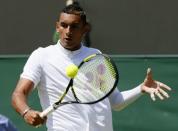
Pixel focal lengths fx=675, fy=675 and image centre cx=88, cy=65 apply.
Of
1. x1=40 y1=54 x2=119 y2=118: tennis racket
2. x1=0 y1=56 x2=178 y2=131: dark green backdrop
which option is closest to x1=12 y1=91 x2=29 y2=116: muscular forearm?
x1=40 y1=54 x2=119 y2=118: tennis racket

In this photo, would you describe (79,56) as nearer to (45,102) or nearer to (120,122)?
(45,102)

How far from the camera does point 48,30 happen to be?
25.7 ft

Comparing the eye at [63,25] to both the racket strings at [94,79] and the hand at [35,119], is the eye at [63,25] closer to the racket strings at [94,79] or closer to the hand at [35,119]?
the racket strings at [94,79]

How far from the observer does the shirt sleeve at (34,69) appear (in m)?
3.99

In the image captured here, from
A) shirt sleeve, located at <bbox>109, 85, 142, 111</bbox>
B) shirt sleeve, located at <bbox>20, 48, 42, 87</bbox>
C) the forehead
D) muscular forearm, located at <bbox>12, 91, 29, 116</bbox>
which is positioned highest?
the forehead

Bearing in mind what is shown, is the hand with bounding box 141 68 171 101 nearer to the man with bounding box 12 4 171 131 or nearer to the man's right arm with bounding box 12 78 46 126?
the man with bounding box 12 4 171 131

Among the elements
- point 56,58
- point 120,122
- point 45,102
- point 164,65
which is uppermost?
point 56,58

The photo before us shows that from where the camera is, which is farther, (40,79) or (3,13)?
(3,13)

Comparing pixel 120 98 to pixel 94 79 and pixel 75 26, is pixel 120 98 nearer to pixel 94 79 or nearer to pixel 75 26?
pixel 94 79

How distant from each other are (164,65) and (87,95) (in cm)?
273

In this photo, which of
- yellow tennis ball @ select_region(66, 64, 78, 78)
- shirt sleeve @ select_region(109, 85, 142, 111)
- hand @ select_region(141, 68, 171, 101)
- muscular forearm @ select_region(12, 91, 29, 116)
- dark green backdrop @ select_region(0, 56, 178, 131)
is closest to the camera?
muscular forearm @ select_region(12, 91, 29, 116)

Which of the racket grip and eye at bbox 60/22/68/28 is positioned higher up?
eye at bbox 60/22/68/28

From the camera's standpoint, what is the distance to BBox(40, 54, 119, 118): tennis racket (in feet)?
13.2

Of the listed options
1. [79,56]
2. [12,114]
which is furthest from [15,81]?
[79,56]
